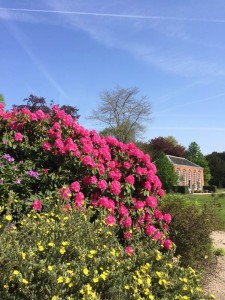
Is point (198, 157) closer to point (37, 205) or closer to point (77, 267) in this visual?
point (37, 205)

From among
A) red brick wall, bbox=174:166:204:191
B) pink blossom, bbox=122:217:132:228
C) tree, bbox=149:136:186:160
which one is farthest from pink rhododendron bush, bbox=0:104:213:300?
tree, bbox=149:136:186:160

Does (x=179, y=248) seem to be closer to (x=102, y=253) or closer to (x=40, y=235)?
(x=102, y=253)

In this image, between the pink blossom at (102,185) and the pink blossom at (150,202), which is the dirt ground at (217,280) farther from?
the pink blossom at (102,185)

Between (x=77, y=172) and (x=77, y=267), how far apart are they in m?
2.45

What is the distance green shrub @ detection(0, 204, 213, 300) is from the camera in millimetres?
2682

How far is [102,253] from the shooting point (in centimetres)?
341

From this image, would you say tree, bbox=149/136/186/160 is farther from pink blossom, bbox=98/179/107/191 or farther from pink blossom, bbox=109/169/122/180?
pink blossom, bbox=98/179/107/191

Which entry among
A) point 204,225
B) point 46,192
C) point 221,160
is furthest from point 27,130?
point 221,160

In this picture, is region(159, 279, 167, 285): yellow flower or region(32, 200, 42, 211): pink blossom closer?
region(159, 279, 167, 285): yellow flower

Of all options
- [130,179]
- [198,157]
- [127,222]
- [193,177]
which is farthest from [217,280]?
[198,157]

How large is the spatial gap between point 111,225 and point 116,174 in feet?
4.80

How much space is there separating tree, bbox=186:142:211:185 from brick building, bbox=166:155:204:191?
3226 mm

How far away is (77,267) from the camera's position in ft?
9.89

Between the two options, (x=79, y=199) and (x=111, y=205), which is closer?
(x=79, y=199)
